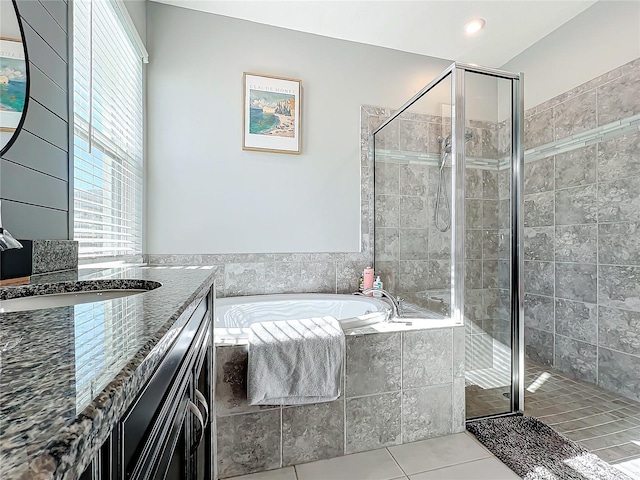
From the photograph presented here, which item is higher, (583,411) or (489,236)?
(489,236)

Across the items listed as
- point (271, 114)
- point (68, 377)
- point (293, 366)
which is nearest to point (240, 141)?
point (271, 114)

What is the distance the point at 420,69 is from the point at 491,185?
57.2 inches

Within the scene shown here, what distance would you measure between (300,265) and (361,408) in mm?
1206

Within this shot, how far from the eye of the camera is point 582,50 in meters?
2.36

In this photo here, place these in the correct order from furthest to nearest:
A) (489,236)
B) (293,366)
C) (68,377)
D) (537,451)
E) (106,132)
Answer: (489,236), (106,132), (537,451), (293,366), (68,377)

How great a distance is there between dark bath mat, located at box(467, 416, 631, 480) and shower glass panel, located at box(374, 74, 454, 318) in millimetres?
633

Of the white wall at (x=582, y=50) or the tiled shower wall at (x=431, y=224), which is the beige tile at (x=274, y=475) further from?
the white wall at (x=582, y=50)

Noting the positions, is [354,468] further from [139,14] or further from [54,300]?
[139,14]

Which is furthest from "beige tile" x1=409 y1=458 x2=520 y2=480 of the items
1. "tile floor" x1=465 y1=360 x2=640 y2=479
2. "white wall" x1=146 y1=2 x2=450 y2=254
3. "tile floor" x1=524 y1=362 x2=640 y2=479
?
"white wall" x1=146 y1=2 x2=450 y2=254

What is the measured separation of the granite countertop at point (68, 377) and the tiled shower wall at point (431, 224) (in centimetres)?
177

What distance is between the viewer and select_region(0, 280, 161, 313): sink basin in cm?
77

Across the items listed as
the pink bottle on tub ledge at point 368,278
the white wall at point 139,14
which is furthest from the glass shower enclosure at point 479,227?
the white wall at point 139,14

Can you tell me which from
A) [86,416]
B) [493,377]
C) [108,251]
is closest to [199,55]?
[108,251]

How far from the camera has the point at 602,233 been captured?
219 centimetres
